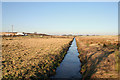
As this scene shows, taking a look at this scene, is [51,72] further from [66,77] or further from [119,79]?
[119,79]

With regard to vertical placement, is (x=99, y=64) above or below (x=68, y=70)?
above

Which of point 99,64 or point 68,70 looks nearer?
point 99,64

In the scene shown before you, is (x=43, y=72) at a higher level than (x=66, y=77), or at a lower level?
higher

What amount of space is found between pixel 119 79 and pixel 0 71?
10315 millimetres

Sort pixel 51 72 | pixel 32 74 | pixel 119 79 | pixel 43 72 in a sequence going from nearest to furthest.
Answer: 1. pixel 119 79
2. pixel 32 74
3. pixel 43 72
4. pixel 51 72

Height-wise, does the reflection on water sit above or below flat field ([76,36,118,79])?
below

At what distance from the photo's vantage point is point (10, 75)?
27.0 feet

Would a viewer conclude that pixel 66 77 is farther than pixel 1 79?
Yes

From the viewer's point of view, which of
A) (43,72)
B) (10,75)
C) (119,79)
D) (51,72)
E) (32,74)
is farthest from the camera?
(51,72)

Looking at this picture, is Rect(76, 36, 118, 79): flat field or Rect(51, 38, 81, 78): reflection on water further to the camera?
Rect(51, 38, 81, 78): reflection on water

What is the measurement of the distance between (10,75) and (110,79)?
8.45 m

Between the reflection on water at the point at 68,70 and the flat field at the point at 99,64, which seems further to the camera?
the reflection on water at the point at 68,70

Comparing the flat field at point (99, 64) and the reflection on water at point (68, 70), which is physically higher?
the flat field at point (99, 64)

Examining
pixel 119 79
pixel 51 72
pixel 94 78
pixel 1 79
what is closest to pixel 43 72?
pixel 51 72
